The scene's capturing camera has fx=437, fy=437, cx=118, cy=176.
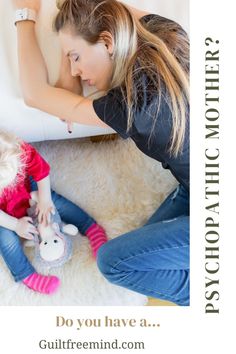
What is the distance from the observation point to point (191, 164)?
0.57m

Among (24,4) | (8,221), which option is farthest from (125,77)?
(8,221)

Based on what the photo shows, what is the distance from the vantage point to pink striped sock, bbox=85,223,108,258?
0.64 meters

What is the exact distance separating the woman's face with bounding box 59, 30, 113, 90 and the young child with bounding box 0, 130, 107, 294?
0.14m

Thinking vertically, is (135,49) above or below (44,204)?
above

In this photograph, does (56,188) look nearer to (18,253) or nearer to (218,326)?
(18,253)

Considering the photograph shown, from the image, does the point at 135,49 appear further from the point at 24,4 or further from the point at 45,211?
the point at 45,211

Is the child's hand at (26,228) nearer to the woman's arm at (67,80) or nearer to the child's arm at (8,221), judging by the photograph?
the child's arm at (8,221)

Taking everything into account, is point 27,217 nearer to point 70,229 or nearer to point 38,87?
point 70,229

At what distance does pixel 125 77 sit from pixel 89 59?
52 millimetres

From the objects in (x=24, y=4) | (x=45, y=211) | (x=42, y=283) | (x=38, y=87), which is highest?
(x=24, y=4)

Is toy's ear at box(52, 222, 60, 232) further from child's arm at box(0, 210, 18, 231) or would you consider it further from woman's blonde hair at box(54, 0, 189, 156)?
woman's blonde hair at box(54, 0, 189, 156)

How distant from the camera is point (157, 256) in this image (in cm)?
64

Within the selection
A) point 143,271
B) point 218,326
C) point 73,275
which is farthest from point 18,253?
point 218,326

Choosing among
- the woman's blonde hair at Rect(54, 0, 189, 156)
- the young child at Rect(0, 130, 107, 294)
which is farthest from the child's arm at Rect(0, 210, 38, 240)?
the woman's blonde hair at Rect(54, 0, 189, 156)
